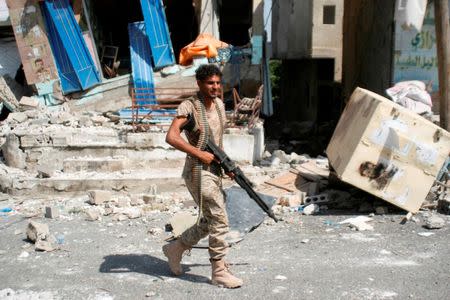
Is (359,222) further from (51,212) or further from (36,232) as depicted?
(51,212)

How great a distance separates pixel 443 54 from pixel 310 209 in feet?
9.04

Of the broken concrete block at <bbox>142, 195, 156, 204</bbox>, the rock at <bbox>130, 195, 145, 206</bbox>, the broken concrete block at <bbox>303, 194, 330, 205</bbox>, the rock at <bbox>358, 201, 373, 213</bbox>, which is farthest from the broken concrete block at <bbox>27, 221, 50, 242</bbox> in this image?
the rock at <bbox>358, 201, 373, 213</bbox>

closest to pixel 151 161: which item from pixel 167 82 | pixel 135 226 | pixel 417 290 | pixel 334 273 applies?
pixel 135 226

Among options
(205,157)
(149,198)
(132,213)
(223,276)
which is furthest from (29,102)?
(223,276)

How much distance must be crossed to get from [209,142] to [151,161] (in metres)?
4.46

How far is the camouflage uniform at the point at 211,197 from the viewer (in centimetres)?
414

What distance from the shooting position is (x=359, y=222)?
19.9 ft

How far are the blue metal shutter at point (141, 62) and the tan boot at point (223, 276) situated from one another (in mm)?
7631

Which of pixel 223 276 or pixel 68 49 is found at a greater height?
pixel 68 49

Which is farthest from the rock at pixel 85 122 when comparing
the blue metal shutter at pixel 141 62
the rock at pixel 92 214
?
the rock at pixel 92 214

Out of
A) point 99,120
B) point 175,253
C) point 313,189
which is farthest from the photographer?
point 99,120

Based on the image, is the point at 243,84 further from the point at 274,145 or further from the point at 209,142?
the point at 209,142

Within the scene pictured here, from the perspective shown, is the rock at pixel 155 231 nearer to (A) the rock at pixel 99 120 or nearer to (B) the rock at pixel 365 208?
(B) the rock at pixel 365 208

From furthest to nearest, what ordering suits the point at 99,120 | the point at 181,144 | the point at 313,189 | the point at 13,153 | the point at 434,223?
1. the point at 99,120
2. the point at 13,153
3. the point at 313,189
4. the point at 434,223
5. the point at 181,144
